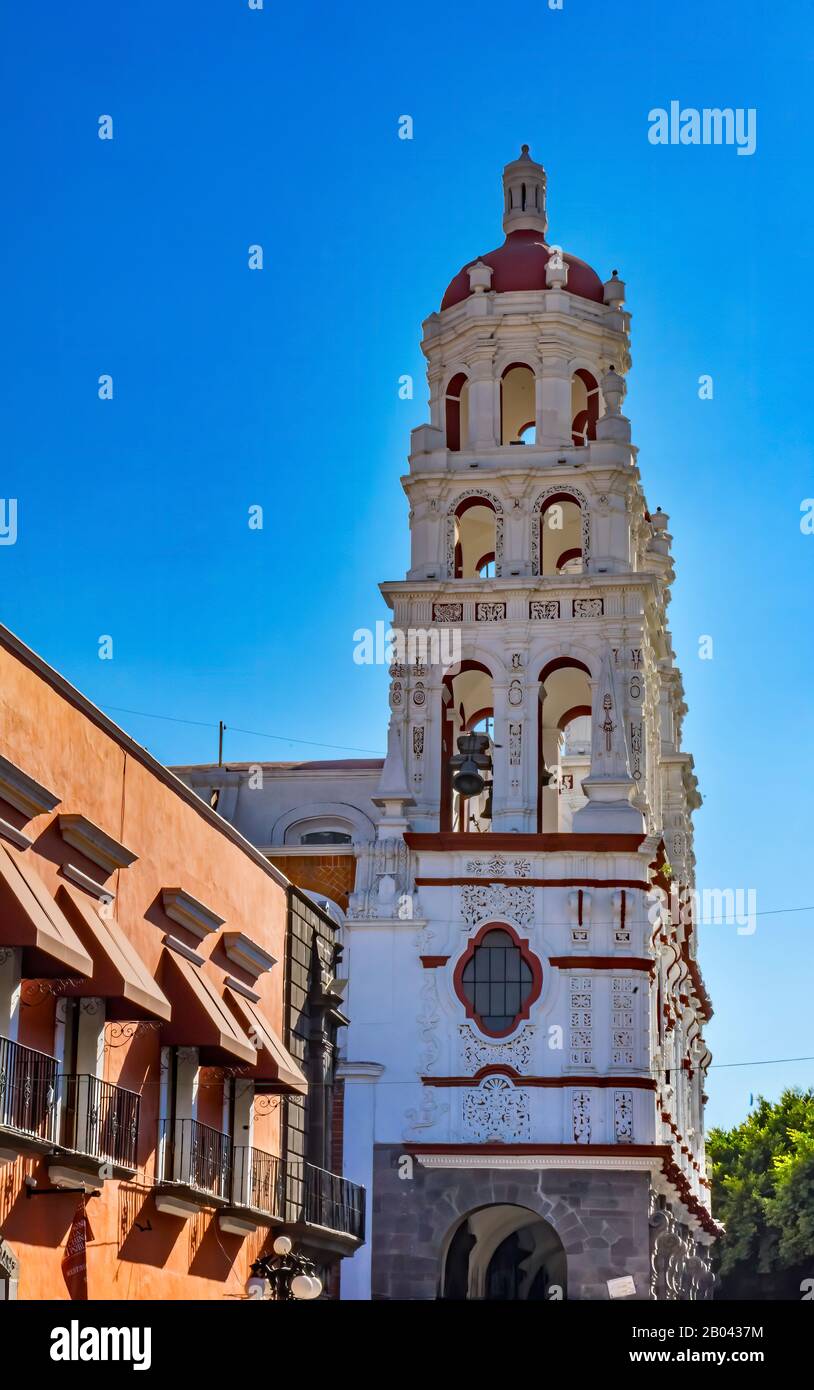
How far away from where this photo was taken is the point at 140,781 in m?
30.1

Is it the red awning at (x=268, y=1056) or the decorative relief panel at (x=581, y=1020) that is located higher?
the decorative relief panel at (x=581, y=1020)

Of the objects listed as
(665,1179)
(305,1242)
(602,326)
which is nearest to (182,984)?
(305,1242)

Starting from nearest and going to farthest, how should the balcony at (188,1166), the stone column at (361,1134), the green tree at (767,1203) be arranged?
the balcony at (188,1166) → the stone column at (361,1134) → the green tree at (767,1203)

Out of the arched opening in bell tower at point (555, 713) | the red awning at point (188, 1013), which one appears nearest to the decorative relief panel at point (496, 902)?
the arched opening in bell tower at point (555, 713)

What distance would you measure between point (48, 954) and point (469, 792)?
79.9ft

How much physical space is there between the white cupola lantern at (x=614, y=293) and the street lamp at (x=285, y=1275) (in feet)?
91.6

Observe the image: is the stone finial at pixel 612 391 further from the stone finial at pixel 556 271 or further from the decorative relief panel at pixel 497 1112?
the decorative relief panel at pixel 497 1112

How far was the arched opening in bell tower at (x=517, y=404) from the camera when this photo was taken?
2229 inches

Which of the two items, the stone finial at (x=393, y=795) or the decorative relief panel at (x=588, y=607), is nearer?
the stone finial at (x=393, y=795)

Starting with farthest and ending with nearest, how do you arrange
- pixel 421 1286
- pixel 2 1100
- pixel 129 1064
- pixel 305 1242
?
pixel 421 1286 → pixel 305 1242 → pixel 129 1064 → pixel 2 1100

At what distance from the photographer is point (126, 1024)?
28875 millimetres

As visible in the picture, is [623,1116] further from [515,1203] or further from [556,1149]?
[515,1203]

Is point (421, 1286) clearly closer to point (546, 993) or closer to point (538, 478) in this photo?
point (546, 993)

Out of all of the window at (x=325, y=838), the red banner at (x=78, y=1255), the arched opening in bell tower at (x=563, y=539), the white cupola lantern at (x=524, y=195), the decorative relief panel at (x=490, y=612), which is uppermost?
the white cupola lantern at (x=524, y=195)
